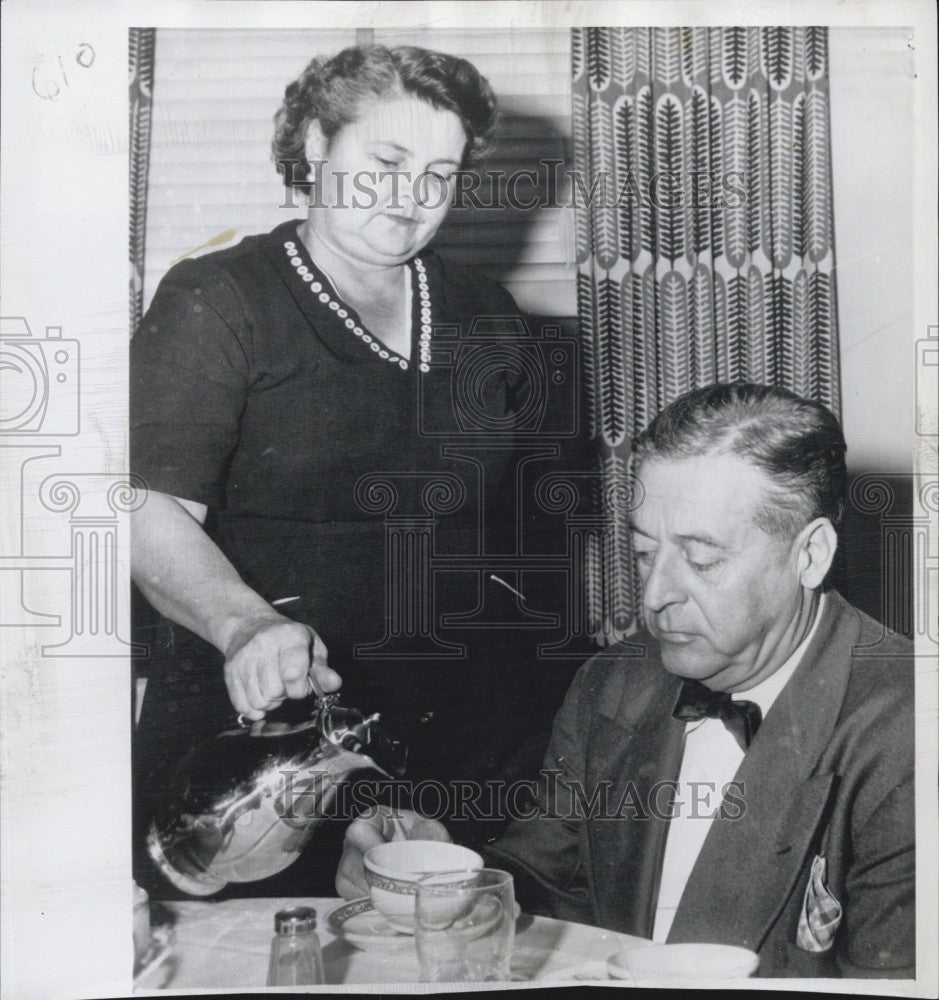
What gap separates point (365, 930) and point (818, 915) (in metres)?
0.86

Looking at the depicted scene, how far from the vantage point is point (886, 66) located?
206 cm

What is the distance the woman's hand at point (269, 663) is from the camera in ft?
6.45

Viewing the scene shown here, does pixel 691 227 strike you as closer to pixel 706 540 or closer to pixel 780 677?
pixel 706 540

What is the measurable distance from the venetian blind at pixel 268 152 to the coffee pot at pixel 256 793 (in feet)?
2.92

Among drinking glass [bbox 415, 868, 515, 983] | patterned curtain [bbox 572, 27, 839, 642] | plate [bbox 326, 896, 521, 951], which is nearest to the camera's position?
drinking glass [bbox 415, 868, 515, 983]

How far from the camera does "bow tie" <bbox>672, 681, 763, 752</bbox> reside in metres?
1.98

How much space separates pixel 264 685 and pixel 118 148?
1086mm

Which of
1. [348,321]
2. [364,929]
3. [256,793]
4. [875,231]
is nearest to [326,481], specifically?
[348,321]

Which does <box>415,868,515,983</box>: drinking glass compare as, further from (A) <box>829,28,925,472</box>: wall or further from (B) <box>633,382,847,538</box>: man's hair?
(A) <box>829,28,925,472</box>: wall

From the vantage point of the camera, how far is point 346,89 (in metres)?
1.99

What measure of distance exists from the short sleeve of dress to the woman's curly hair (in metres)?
0.28

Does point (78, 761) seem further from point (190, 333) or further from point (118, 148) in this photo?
point (118, 148)

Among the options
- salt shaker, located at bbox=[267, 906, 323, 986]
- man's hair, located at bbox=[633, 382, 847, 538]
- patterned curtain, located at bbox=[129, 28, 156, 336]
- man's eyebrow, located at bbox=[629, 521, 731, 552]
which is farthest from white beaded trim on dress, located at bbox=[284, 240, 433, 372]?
salt shaker, located at bbox=[267, 906, 323, 986]

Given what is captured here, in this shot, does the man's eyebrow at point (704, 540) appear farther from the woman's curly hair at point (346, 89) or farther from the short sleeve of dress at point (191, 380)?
the woman's curly hair at point (346, 89)
